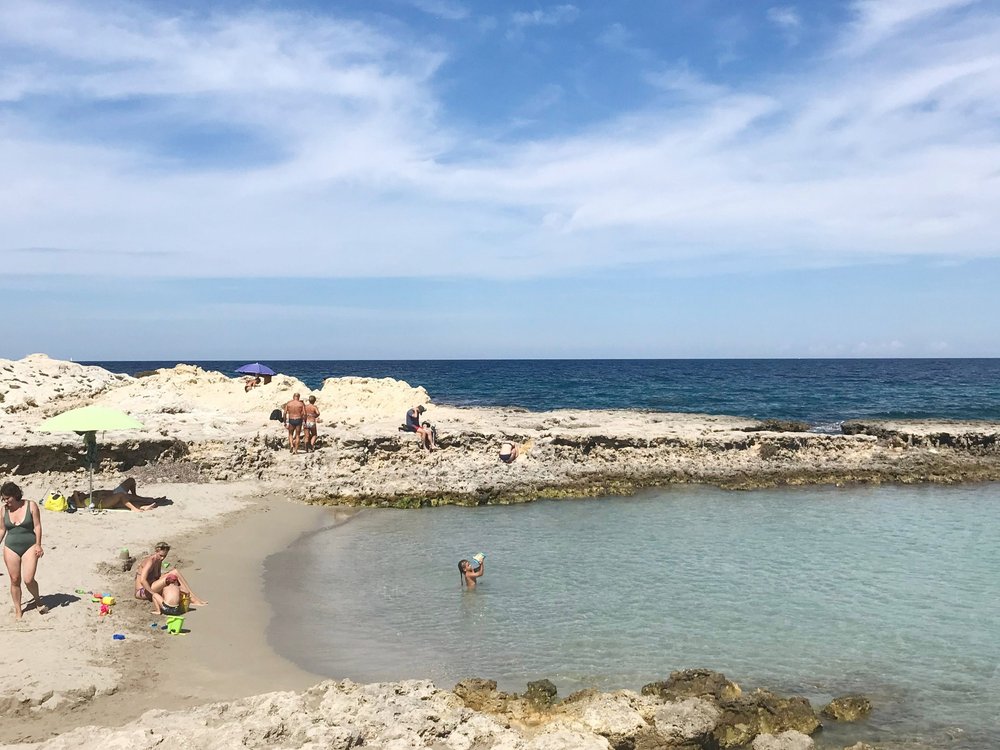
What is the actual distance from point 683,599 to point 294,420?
43.6 ft

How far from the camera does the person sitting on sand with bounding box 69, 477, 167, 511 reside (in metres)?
15.8

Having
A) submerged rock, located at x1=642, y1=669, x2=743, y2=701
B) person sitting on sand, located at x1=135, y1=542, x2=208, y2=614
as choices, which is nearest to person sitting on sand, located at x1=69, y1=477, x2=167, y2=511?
person sitting on sand, located at x1=135, y1=542, x2=208, y2=614

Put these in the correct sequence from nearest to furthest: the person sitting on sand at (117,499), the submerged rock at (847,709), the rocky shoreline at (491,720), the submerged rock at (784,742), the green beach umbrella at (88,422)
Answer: the rocky shoreline at (491,720) < the submerged rock at (784,742) < the submerged rock at (847,709) < the green beach umbrella at (88,422) < the person sitting on sand at (117,499)

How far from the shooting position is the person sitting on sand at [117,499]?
15781 mm

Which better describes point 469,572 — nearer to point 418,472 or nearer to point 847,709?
Answer: point 847,709

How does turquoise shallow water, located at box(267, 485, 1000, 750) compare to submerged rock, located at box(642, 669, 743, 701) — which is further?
turquoise shallow water, located at box(267, 485, 1000, 750)

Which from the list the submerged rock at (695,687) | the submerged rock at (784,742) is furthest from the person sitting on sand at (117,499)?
the submerged rock at (784,742)

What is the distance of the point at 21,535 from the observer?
30.2 ft

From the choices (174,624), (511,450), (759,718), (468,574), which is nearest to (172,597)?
(174,624)

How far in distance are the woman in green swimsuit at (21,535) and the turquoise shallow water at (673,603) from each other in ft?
10.5

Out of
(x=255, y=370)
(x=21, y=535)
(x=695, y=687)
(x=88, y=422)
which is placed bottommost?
(x=695, y=687)

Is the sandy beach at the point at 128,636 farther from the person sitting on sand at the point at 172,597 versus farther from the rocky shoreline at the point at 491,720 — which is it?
the rocky shoreline at the point at 491,720

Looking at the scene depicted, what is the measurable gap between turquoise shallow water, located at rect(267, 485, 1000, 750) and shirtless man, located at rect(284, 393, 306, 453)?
4391mm

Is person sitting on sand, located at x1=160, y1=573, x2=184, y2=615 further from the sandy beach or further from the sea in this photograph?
the sea
